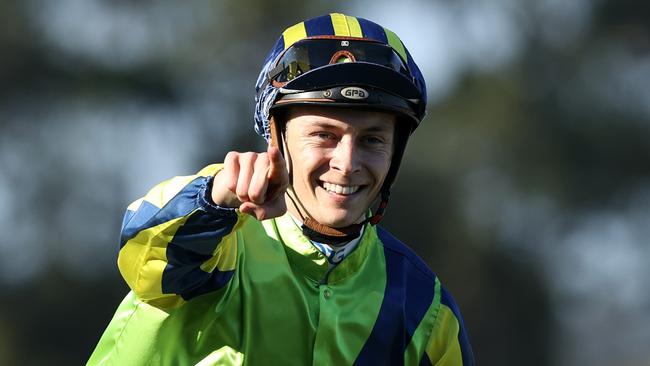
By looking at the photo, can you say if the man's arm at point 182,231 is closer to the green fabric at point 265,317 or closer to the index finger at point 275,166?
the index finger at point 275,166

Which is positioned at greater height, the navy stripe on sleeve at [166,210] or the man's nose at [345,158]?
the man's nose at [345,158]

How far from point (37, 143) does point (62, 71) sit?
923mm

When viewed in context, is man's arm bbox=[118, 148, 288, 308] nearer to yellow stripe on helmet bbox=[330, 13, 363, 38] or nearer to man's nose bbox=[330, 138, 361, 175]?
man's nose bbox=[330, 138, 361, 175]

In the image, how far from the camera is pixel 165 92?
18047 mm

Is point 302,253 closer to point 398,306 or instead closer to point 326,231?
point 326,231

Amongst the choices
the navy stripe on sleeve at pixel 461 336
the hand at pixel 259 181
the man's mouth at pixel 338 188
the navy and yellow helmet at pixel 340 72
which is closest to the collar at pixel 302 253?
the man's mouth at pixel 338 188

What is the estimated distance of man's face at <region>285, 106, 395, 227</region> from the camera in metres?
4.75

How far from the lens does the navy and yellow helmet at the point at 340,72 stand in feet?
15.5

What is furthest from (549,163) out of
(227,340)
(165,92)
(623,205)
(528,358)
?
(227,340)

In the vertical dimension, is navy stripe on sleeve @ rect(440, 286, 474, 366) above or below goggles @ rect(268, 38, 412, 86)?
below

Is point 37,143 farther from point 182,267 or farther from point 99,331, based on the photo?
point 182,267

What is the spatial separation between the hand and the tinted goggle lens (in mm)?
847

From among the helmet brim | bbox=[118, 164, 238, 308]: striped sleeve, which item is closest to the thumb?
bbox=[118, 164, 238, 308]: striped sleeve

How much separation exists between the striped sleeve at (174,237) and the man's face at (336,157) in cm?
51
